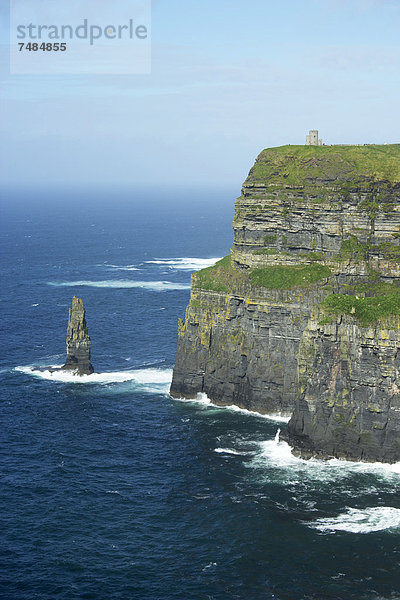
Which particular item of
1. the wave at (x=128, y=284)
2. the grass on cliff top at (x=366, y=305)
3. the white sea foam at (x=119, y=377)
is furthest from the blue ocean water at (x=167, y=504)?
the wave at (x=128, y=284)

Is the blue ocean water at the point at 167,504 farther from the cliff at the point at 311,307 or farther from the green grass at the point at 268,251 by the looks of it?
the green grass at the point at 268,251

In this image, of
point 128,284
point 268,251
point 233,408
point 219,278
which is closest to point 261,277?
point 268,251

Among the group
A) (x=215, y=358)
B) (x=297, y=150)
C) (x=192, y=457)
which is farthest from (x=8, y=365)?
(x=297, y=150)

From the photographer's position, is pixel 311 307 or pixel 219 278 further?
pixel 219 278

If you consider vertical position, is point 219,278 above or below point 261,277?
below

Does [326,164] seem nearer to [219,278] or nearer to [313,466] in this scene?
[219,278]

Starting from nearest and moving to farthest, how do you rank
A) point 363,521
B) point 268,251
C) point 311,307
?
point 363,521 < point 311,307 < point 268,251

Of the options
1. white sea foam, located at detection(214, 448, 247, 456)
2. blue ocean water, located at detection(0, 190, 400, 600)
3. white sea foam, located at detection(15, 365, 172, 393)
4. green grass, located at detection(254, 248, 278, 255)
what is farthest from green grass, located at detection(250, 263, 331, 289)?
white sea foam, located at detection(214, 448, 247, 456)
